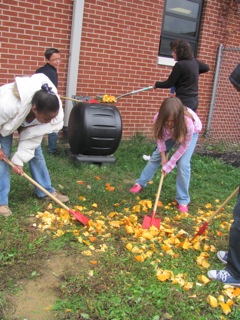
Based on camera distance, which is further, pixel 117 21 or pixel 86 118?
pixel 117 21

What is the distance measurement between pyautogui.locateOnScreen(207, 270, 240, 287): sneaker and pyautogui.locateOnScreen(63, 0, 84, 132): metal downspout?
4.15 m

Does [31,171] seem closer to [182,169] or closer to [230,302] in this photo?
[182,169]

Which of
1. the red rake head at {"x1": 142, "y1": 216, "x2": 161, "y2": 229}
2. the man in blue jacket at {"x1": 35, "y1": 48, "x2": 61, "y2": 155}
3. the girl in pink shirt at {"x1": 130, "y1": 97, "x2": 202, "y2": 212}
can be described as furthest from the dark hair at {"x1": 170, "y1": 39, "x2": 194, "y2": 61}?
the red rake head at {"x1": 142, "y1": 216, "x2": 161, "y2": 229}

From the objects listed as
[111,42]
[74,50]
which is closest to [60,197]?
[74,50]

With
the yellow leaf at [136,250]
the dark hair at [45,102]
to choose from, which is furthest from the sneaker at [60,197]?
the dark hair at [45,102]

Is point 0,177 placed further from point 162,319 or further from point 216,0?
point 216,0

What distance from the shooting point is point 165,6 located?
7.52 m

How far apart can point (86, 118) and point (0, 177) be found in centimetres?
188

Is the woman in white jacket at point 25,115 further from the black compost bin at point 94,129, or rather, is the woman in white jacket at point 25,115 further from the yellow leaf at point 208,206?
the yellow leaf at point 208,206

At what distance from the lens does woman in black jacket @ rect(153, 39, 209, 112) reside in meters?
5.06

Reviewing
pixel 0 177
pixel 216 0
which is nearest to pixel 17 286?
pixel 0 177

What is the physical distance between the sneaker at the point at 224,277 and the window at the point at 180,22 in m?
5.54

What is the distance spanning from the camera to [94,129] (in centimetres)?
524

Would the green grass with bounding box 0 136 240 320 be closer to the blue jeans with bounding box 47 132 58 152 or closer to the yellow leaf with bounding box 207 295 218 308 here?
the yellow leaf with bounding box 207 295 218 308
